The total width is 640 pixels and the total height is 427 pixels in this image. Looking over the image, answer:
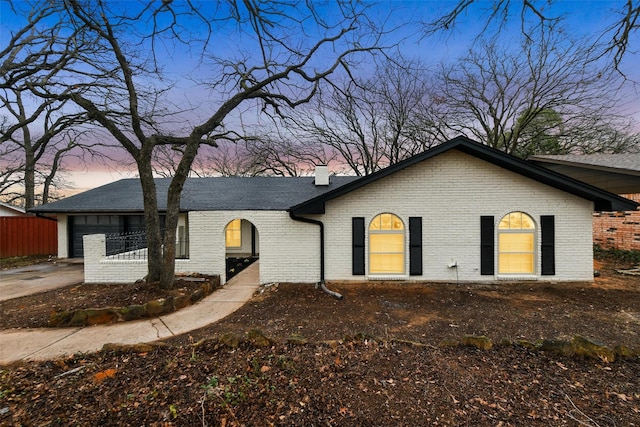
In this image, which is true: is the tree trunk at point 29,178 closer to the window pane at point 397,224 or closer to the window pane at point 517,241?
the window pane at point 397,224

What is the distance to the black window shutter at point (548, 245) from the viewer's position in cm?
718

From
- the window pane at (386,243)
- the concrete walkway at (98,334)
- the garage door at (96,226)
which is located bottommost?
the concrete walkway at (98,334)

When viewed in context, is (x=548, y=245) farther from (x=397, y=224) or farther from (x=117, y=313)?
(x=117, y=313)

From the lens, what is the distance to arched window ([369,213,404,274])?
764 centimetres

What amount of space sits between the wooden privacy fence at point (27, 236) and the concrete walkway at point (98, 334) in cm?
1168

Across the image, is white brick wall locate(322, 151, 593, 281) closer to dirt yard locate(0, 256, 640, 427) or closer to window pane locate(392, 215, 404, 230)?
window pane locate(392, 215, 404, 230)

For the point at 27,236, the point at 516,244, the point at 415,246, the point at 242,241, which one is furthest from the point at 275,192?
the point at 27,236

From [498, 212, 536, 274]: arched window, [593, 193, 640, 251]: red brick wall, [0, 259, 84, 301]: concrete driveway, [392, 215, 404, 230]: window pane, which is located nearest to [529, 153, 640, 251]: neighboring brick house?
[593, 193, 640, 251]: red brick wall

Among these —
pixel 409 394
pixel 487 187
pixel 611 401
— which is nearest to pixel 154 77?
pixel 409 394

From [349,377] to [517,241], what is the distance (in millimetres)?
6934

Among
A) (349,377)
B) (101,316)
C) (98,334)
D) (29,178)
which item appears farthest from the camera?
(29,178)

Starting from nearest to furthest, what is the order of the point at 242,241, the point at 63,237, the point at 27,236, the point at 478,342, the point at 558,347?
the point at 558,347 → the point at 478,342 → the point at 63,237 → the point at 27,236 → the point at 242,241

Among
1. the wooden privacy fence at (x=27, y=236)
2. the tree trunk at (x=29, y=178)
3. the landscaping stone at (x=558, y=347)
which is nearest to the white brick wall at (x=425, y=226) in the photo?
the landscaping stone at (x=558, y=347)

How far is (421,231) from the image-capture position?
24.5 feet
